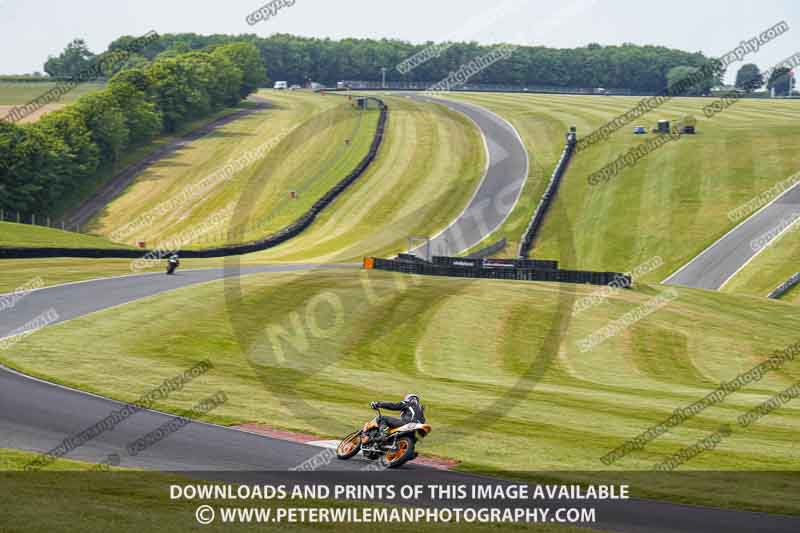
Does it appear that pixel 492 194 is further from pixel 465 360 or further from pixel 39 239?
pixel 465 360

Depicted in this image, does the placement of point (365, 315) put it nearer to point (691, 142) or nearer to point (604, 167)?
point (604, 167)

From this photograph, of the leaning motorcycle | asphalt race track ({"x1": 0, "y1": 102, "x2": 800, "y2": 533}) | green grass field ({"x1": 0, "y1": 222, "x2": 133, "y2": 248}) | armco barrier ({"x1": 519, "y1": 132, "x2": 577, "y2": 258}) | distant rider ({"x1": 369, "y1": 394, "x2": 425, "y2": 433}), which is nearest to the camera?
asphalt race track ({"x1": 0, "y1": 102, "x2": 800, "y2": 533})

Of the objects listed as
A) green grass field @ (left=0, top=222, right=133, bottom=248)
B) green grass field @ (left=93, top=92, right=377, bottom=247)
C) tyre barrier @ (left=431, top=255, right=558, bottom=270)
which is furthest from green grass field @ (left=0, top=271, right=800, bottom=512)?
green grass field @ (left=93, top=92, right=377, bottom=247)

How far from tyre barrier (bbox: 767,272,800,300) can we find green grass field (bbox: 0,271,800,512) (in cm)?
919

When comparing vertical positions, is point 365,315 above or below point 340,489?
below

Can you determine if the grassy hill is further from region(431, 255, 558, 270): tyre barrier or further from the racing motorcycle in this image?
the racing motorcycle

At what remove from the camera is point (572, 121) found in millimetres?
140625

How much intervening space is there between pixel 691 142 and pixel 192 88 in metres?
75.1

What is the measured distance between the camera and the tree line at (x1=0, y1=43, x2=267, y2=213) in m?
106

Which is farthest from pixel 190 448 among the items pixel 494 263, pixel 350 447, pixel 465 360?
pixel 494 263

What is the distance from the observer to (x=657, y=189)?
10212 centimetres

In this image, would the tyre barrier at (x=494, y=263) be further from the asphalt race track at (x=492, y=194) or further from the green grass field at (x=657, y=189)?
the asphalt race track at (x=492, y=194)

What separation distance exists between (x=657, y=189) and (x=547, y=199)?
11.2 meters

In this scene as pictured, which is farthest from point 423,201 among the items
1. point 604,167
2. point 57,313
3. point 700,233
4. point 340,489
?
point 340,489
